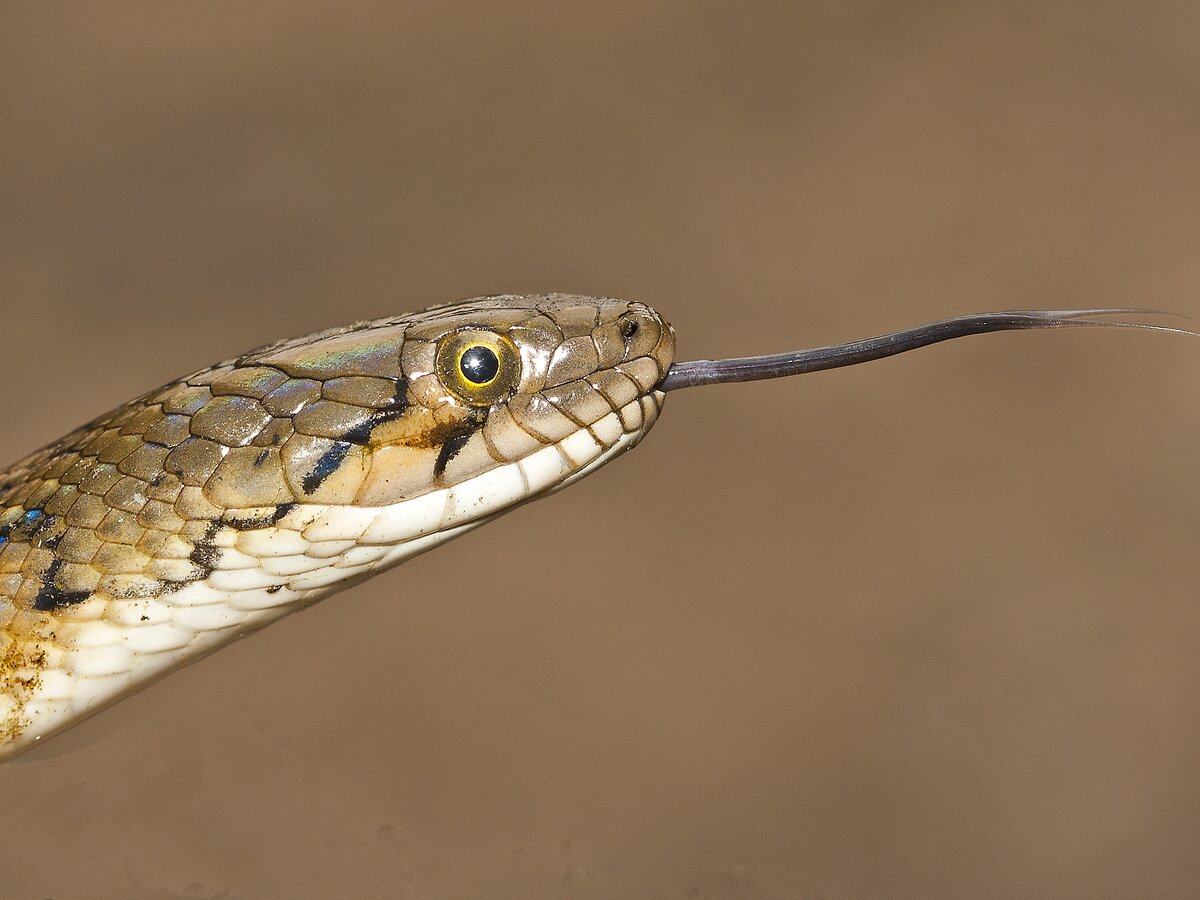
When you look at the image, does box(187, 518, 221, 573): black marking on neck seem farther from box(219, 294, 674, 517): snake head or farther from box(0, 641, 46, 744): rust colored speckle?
box(0, 641, 46, 744): rust colored speckle

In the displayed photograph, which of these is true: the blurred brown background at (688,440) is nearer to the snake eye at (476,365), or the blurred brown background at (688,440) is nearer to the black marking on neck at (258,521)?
the black marking on neck at (258,521)

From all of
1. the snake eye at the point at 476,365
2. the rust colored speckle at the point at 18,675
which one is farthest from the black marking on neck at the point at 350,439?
the rust colored speckle at the point at 18,675

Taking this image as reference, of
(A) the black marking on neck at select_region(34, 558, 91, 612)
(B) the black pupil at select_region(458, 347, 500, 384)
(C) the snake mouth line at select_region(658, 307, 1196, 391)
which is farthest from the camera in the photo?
(C) the snake mouth line at select_region(658, 307, 1196, 391)

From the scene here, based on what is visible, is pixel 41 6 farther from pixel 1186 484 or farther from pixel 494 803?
pixel 1186 484

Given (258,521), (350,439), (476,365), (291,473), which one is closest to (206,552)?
(258,521)

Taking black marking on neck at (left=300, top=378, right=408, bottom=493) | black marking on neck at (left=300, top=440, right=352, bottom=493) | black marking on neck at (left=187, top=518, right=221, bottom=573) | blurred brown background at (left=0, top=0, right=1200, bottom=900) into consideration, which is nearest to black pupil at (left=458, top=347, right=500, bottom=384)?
black marking on neck at (left=300, top=378, right=408, bottom=493)

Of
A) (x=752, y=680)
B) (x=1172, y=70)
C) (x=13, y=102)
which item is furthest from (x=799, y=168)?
(x=13, y=102)

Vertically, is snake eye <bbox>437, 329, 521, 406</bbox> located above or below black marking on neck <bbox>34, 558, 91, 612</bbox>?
above
